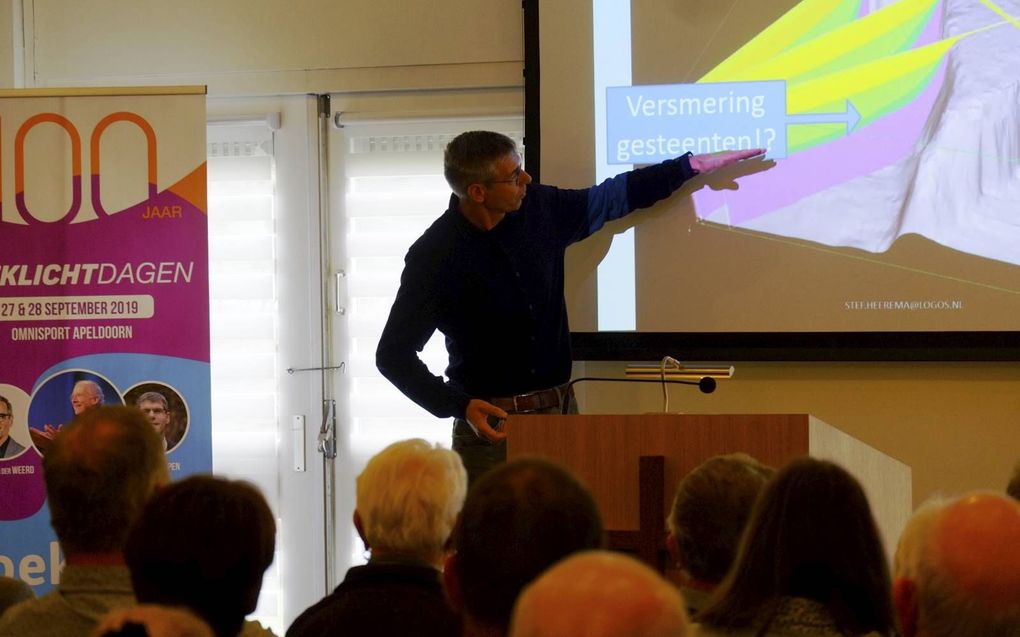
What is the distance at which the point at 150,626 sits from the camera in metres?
1.32

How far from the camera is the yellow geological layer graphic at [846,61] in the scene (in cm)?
429

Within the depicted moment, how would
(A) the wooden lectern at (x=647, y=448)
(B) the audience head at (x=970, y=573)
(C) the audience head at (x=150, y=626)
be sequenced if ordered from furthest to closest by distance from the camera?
1. (A) the wooden lectern at (x=647, y=448)
2. (B) the audience head at (x=970, y=573)
3. (C) the audience head at (x=150, y=626)

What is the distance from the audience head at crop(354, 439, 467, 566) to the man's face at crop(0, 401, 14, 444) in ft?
8.59

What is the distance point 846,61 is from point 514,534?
10.6 feet

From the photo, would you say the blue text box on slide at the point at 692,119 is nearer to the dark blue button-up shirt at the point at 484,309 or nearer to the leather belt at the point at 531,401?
the dark blue button-up shirt at the point at 484,309

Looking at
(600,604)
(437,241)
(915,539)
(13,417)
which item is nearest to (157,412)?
(13,417)

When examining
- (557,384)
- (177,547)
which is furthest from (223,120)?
(177,547)

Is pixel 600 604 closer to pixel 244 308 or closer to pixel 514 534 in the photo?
pixel 514 534

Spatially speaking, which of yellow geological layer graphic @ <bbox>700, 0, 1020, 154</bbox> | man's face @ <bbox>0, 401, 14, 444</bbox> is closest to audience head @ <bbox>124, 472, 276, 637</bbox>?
man's face @ <bbox>0, 401, 14, 444</bbox>

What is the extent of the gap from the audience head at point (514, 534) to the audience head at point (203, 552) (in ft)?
1.01

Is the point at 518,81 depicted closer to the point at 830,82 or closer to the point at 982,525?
the point at 830,82

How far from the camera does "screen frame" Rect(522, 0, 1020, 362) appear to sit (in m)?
4.25

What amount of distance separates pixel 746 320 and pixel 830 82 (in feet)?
2.98

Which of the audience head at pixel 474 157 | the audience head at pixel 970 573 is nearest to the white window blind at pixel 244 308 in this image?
the audience head at pixel 474 157
